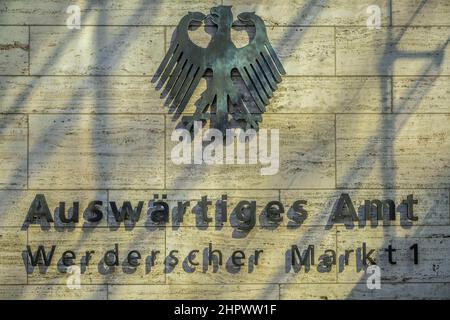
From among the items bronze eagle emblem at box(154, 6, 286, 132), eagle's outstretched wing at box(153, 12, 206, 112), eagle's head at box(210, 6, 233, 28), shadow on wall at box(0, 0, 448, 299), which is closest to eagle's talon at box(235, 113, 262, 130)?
bronze eagle emblem at box(154, 6, 286, 132)

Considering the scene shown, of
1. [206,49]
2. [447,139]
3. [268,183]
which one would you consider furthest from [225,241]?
[447,139]

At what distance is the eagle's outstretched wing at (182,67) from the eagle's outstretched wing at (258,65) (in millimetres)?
369

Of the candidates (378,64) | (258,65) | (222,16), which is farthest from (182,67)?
(378,64)

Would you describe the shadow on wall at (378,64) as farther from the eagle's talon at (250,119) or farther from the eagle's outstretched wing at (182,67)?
the eagle's talon at (250,119)

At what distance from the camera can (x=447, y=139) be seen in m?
6.80

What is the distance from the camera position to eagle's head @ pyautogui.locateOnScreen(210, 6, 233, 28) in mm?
6773

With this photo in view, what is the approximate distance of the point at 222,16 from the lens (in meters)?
6.77

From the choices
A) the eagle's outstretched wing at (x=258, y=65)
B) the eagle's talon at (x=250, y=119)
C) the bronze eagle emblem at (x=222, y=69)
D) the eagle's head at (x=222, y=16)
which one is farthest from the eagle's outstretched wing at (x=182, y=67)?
the eagle's talon at (x=250, y=119)

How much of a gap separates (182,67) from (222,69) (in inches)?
14.5

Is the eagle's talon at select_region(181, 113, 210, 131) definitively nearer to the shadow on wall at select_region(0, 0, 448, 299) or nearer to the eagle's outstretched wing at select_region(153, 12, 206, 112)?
the eagle's outstretched wing at select_region(153, 12, 206, 112)

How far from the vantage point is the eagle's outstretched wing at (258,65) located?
6.75m

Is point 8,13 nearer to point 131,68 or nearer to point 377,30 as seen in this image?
point 131,68

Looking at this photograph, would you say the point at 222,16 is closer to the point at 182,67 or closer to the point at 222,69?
the point at 222,69
